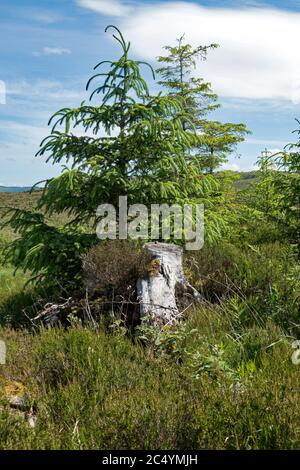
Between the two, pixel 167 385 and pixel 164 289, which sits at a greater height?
pixel 164 289

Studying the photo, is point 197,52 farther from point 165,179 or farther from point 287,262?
point 287,262

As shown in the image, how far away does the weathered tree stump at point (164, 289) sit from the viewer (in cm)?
646

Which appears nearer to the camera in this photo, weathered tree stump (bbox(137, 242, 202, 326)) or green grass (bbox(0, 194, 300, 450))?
green grass (bbox(0, 194, 300, 450))

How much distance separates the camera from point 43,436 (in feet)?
11.0

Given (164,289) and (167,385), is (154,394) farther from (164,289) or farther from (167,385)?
(164,289)

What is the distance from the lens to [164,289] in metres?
6.89

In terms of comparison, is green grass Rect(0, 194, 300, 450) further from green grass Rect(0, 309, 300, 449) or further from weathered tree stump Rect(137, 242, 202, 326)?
weathered tree stump Rect(137, 242, 202, 326)

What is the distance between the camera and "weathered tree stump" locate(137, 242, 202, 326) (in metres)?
6.46

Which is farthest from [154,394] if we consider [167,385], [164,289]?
[164,289]

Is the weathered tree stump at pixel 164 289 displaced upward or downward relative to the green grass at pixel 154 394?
upward

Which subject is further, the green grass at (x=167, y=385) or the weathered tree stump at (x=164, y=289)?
the weathered tree stump at (x=164, y=289)

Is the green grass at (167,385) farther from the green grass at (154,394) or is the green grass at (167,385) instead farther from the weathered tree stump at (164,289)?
the weathered tree stump at (164,289)

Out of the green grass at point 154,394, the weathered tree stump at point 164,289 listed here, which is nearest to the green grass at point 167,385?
the green grass at point 154,394

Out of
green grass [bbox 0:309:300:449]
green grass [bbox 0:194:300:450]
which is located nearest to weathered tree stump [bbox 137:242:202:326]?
green grass [bbox 0:194:300:450]
